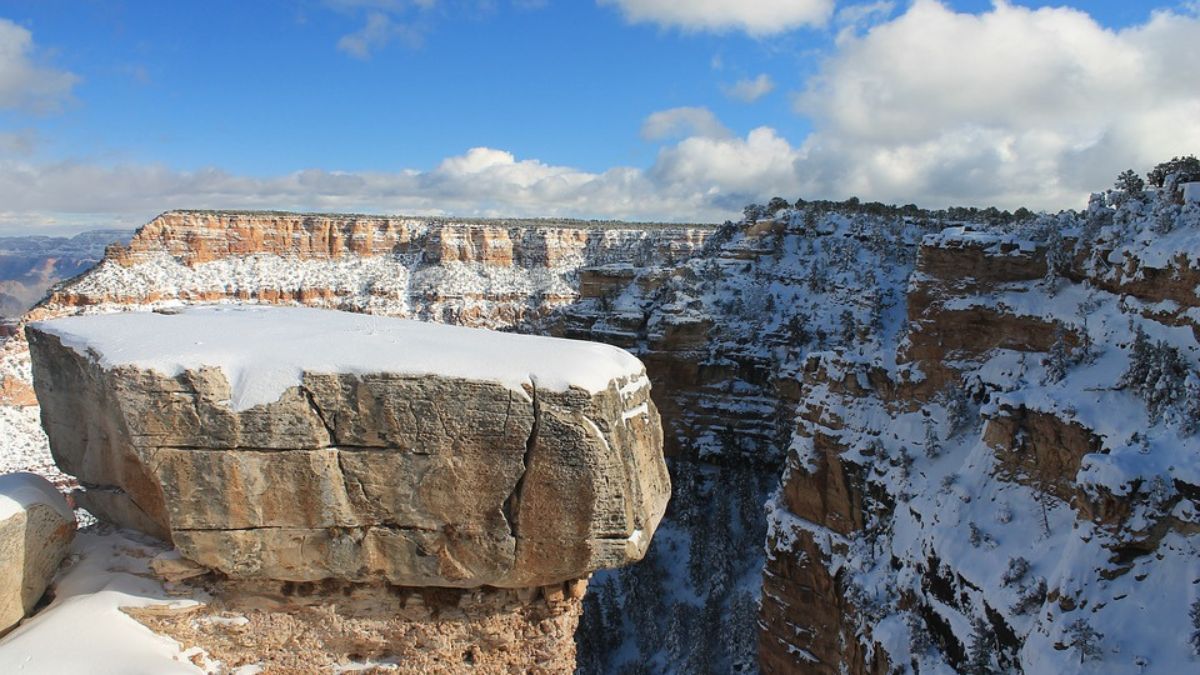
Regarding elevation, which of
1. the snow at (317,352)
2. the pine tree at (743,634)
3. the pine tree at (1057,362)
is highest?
the snow at (317,352)

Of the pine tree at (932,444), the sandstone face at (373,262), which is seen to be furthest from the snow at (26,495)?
the sandstone face at (373,262)

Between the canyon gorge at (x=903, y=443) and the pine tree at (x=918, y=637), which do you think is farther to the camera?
the pine tree at (x=918, y=637)

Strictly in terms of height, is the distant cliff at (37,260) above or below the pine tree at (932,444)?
below

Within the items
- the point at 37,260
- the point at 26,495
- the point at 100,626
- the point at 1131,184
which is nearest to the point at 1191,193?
the point at 1131,184

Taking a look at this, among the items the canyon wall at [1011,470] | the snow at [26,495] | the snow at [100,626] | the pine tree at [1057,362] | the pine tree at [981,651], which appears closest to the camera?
the snow at [100,626]

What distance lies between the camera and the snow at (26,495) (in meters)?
6.40

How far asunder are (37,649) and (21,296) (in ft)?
507

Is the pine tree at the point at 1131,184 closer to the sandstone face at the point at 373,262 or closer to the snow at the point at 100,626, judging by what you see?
the snow at the point at 100,626

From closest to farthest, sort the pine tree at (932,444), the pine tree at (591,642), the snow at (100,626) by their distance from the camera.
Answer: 1. the snow at (100,626)
2. the pine tree at (932,444)
3. the pine tree at (591,642)

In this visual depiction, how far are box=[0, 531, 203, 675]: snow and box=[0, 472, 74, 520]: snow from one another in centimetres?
49

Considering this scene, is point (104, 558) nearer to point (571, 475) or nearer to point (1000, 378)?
point (571, 475)

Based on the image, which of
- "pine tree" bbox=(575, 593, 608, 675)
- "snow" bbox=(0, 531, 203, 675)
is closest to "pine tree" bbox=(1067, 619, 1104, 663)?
"snow" bbox=(0, 531, 203, 675)

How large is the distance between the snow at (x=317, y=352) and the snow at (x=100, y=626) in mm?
1911

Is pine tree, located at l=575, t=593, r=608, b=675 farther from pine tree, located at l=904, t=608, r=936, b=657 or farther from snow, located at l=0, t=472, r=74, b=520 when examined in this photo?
snow, located at l=0, t=472, r=74, b=520
